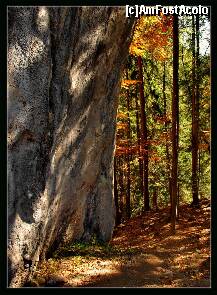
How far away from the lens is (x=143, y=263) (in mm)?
12156

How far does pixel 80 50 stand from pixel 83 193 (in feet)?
17.4

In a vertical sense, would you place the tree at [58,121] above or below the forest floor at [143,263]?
above

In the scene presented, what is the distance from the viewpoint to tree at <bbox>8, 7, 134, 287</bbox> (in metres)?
9.12

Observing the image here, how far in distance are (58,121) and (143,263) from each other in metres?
5.10

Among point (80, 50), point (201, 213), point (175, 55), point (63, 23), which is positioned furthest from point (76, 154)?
point (201, 213)

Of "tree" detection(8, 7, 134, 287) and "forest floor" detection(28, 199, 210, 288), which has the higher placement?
"tree" detection(8, 7, 134, 287)

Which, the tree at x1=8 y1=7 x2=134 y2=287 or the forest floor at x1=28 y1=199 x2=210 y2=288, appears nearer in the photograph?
the tree at x1=8 y1=7 x2=134 y2=287

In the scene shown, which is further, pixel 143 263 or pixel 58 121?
pixel 143 263

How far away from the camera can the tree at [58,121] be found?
9125mm

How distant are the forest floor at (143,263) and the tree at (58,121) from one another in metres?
0.64

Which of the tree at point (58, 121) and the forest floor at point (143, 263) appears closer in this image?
the tree at point (58, 121)

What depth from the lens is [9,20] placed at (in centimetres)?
904

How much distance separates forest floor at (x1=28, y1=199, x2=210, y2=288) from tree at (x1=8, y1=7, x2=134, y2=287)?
0.64 metres

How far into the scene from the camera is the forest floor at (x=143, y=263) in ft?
32.7
